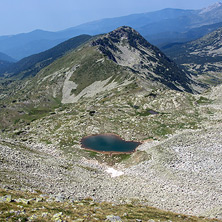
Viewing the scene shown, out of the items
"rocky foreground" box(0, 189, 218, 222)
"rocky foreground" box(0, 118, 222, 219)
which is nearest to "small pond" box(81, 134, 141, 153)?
"rocky foreground" box(0, 118, 222, 219)

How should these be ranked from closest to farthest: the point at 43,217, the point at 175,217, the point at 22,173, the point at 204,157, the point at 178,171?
the point at 43,217 < the point at 175,217 < the point at 22,173 < the point at 178,171 < the point at 204,157

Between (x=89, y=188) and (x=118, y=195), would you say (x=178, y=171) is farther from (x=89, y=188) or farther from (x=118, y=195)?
(x=89, y=188)

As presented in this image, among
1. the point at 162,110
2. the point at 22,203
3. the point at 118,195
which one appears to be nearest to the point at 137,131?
the point at 162,110

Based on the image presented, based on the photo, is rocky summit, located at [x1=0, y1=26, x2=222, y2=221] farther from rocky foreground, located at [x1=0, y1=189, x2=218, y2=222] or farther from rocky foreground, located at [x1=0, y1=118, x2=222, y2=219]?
rocky foreground, located at [x1=0, y1=189, x2=218, y2=222]

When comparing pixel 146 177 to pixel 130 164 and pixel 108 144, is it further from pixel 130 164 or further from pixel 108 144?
pixel 108 144

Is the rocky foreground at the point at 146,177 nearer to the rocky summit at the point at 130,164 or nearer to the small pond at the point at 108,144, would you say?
the rocky summit at the point at 130,164

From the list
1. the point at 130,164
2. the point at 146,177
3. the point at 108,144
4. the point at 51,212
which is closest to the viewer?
the point at 51,212

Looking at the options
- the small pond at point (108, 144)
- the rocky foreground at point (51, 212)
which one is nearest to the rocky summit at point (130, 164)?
the rocky foreground at point (51, 212)

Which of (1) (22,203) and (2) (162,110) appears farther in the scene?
(2) (162,110)

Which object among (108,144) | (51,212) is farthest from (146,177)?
(51,212)
